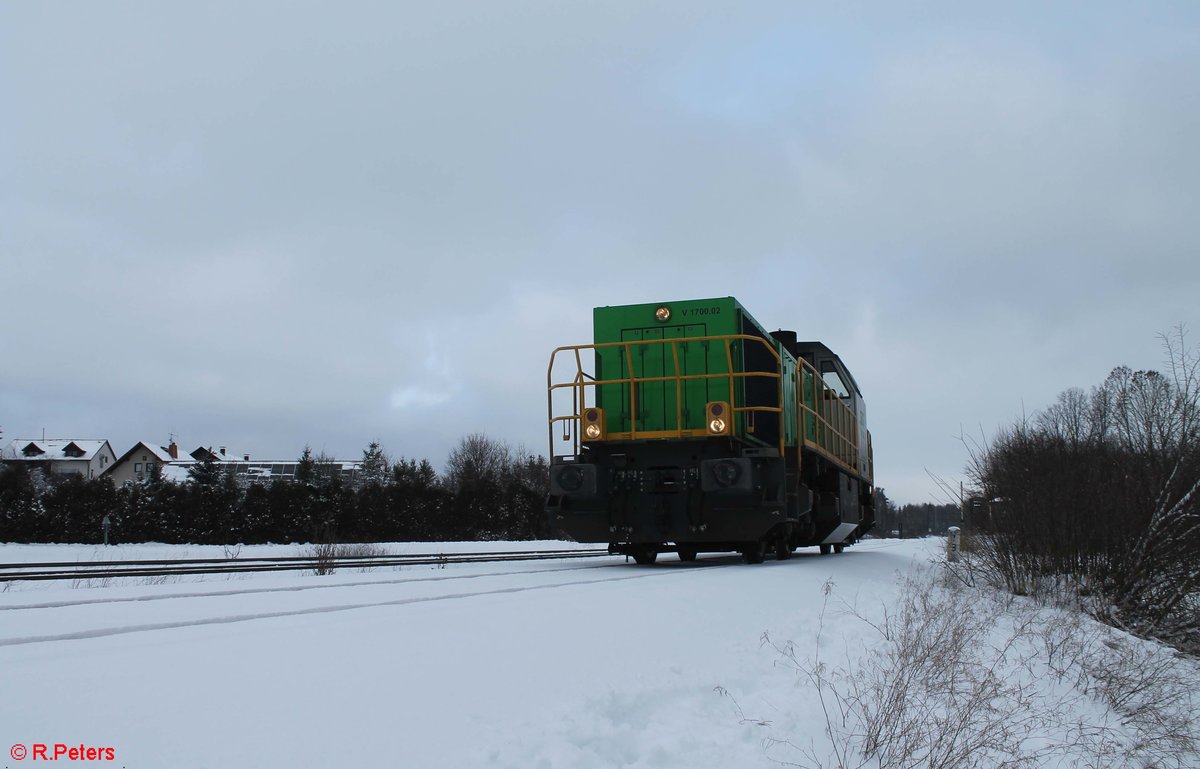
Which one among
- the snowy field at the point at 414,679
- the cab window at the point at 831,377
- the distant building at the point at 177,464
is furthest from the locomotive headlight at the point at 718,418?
the distant building at the point at 177,464

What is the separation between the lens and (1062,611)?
9.86 metres

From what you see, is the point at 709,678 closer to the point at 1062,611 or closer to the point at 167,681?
the point at 167,681

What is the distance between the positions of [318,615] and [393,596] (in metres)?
1.46

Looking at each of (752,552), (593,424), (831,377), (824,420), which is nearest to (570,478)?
(593,424)

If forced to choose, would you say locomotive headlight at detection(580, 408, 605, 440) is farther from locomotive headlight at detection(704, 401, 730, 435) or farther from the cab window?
the cab window

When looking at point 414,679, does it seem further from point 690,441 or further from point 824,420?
point 824,420

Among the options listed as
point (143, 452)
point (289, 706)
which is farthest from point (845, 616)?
point (143, 452)

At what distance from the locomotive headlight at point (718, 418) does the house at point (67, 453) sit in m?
93.2

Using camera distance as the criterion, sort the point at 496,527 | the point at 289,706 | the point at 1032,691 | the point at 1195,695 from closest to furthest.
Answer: the point at 289,706 < the point at 1032,691 < the point at 1195,695 < the point at 496,527

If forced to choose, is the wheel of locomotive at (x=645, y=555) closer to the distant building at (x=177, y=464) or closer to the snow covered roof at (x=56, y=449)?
the distant building at (x=177, y=464)

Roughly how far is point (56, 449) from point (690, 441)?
101m

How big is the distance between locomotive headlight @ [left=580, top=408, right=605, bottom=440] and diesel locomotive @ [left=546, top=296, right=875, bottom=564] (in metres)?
0.01

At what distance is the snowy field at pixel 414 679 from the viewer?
121 inches

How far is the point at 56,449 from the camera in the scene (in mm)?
94312
